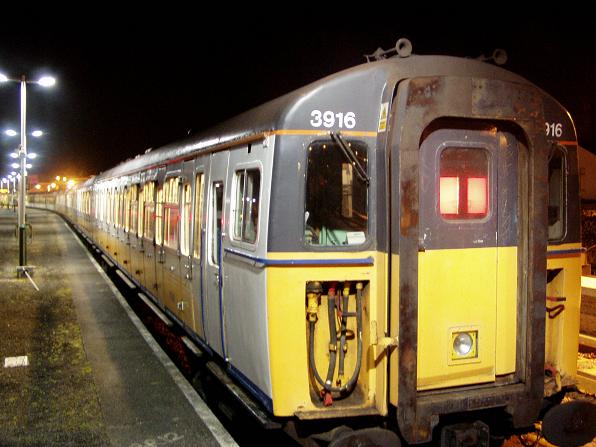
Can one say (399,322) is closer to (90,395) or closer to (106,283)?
(90,395)

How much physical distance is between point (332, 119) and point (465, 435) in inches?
102

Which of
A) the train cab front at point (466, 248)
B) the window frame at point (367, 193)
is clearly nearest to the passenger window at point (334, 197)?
the window frame at point (367, 193)

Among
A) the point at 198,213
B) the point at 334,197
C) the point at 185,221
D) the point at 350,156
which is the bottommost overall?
the point at 185,221

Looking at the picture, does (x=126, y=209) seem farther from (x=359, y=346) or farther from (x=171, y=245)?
(x=359, y=346)

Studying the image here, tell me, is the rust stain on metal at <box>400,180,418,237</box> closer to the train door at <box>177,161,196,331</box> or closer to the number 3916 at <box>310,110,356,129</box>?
the number 3916 at <box>310,110,356,129</box>

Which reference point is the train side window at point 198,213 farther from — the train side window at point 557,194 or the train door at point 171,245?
the train side window at point 557,194

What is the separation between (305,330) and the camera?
4.77 meters

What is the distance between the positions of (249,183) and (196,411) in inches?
100

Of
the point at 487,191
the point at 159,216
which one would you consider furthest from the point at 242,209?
the point at 159,216

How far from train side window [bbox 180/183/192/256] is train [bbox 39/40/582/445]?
2721 mm

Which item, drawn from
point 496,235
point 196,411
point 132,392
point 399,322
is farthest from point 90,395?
point 496,235

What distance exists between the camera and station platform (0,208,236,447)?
19.4 ft

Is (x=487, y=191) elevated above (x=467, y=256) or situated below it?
above

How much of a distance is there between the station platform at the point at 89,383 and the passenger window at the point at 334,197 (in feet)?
7.38
